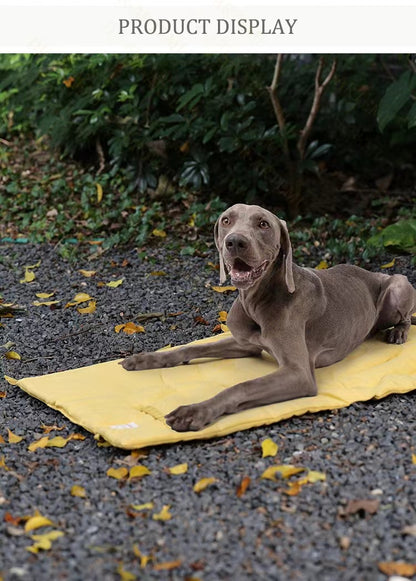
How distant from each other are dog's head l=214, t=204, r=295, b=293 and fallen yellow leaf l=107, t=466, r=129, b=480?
1100 mm

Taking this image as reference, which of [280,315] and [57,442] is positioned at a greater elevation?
[280,315]

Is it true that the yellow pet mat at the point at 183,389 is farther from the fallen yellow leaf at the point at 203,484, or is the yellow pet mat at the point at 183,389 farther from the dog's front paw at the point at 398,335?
the fallen yellow leaf at the point at 203,484

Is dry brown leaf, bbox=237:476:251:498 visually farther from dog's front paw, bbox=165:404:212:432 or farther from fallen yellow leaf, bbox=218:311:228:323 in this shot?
fallen yellow leaf, bbox=218:311:228:323

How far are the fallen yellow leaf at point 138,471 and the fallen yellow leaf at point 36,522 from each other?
459 millimetres

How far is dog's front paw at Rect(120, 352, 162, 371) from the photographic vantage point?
4648 millimetres

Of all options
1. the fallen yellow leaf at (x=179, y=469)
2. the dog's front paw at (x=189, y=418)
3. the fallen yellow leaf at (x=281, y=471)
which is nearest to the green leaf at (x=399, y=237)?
the dog's front paw at (x=189, y=418)

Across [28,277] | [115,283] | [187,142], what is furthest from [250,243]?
[187,142]

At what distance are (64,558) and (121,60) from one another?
20.2 feet

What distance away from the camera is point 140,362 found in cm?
465

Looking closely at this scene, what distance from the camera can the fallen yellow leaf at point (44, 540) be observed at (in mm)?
2998

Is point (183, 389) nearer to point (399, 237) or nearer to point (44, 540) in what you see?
point (44, 540)
